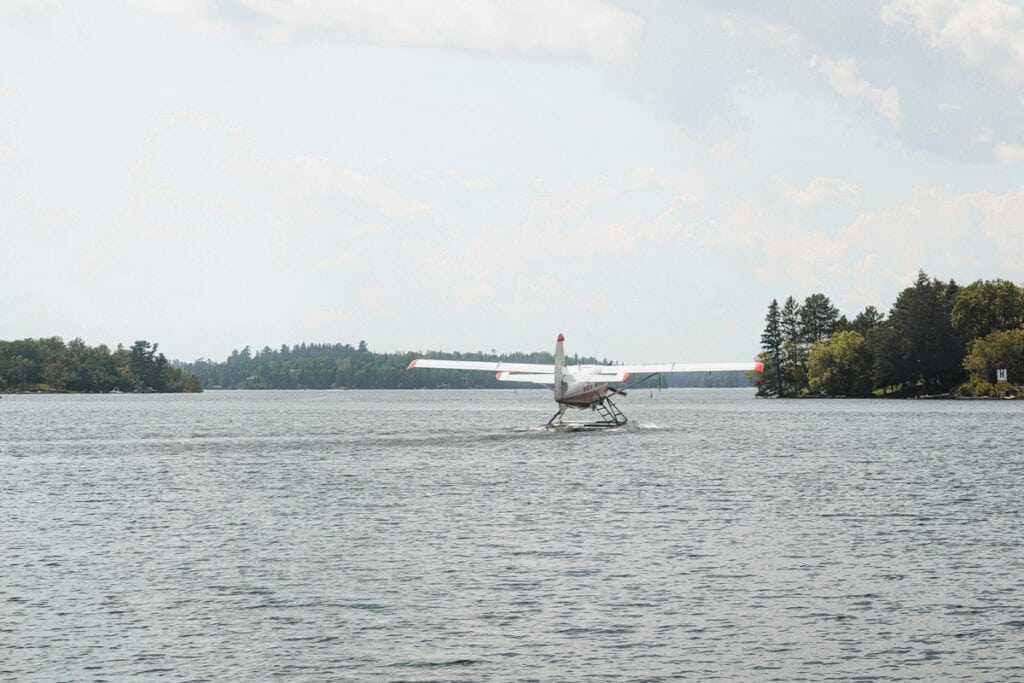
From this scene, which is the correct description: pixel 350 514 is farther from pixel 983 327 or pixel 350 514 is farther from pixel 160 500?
pixel 983 327

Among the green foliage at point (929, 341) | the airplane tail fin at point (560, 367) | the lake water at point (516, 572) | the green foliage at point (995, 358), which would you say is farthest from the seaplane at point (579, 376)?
the green foliage at point (929, 341)

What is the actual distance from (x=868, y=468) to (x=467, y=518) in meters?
28.3

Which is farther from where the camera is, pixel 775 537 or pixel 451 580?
pixel 775 537

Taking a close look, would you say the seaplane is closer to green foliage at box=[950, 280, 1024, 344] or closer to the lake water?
the lake water

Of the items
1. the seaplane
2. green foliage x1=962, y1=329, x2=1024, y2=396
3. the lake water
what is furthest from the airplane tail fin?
green foliage x1=962, y1=329, x2=1024, y2=396

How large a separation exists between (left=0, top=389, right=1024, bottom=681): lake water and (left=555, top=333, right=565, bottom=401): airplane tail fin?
2198 centimetres

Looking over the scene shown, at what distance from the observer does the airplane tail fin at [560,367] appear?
83463mm

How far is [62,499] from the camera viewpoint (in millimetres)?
46781

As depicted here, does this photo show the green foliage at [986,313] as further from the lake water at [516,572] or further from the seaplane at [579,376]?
the lake water at [516,572]

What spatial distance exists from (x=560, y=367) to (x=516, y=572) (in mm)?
56087

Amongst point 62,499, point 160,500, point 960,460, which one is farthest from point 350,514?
point 960,460

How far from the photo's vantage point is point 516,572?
2870 cm

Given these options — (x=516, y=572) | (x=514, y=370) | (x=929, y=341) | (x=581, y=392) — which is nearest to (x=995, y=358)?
(x=929, y=341)

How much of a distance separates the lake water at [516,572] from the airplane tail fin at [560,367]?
2198 cm
